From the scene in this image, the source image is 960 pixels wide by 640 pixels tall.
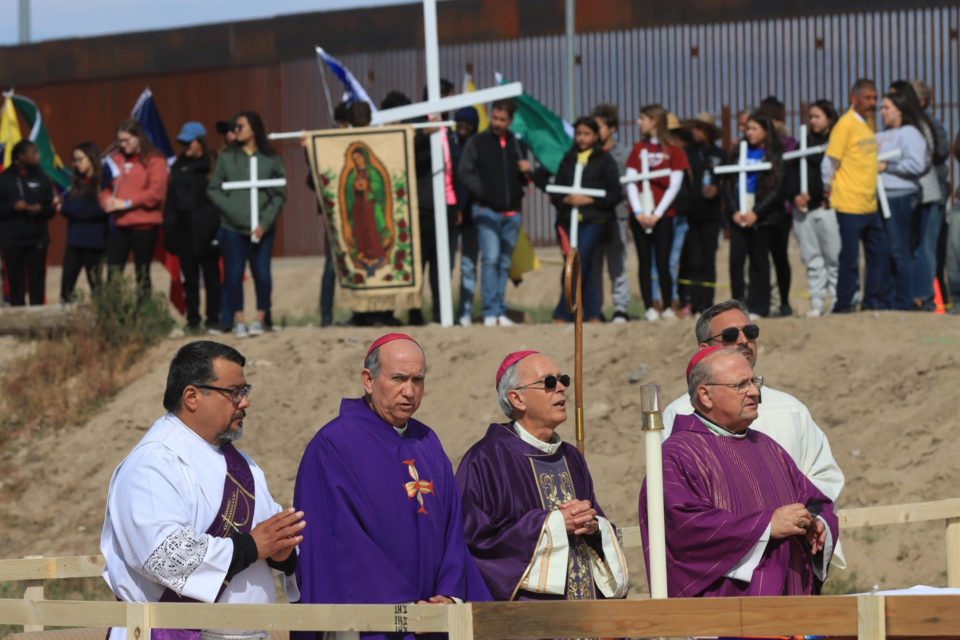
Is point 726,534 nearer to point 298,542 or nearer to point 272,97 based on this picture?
point 298,542

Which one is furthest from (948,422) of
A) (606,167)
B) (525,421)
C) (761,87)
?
(761,87)

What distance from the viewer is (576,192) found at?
49.6ft

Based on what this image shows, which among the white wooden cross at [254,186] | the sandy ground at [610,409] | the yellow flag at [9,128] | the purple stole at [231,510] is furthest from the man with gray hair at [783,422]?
the yellow flag at [9,128]

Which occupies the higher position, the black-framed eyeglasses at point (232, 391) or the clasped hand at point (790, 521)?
the black-framed eyeglasses at point (232, 391)

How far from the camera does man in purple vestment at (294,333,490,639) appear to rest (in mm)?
6770

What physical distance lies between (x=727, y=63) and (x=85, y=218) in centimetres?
963

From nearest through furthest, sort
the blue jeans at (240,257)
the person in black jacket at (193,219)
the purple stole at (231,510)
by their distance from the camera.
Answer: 1. the purple stole at (231,510)
2. the blue jeans at (240,257)
3. the person in black jacket at (193,219)

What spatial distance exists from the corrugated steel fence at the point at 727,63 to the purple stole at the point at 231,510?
16.9 meters

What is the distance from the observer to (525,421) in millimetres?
7320

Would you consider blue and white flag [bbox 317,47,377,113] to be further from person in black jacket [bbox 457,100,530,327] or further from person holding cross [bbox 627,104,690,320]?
person holding cross [bbox 627,104,690,320]

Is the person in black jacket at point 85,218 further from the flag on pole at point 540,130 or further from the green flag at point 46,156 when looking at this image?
the flag on pole at point 540,130

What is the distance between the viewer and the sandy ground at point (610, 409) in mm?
12594

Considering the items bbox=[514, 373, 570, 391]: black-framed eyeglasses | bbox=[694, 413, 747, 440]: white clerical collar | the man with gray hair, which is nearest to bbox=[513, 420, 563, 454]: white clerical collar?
bbox=[514, 373, 570, 391]: black-framed eyeglasses

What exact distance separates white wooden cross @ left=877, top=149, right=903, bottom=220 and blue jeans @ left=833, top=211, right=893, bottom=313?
8 cm
